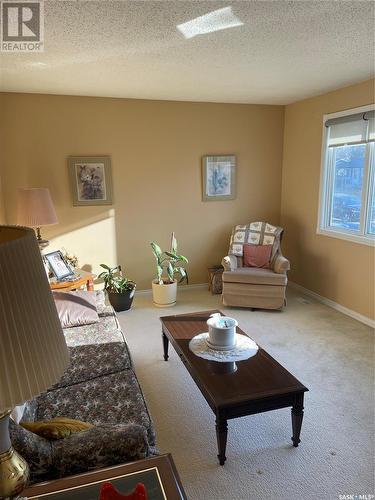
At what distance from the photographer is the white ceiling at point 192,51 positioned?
193 cm

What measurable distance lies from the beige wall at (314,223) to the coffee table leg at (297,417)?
6.99 ft

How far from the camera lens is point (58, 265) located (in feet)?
12.2

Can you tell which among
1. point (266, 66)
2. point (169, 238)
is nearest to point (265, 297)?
point (169, 238)

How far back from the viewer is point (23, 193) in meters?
3.44

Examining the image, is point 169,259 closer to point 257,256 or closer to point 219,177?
point 257,256

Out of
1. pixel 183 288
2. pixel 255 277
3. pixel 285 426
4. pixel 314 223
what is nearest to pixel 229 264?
pixel 255 277

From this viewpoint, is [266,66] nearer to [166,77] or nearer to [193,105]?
[166,77]

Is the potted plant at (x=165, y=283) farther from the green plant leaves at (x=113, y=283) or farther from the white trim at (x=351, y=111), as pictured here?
the white trim at (x=351, y=111)

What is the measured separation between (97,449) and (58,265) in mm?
2690

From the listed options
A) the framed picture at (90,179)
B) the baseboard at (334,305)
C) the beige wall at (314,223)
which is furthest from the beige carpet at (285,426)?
the framed picture at (90,179)

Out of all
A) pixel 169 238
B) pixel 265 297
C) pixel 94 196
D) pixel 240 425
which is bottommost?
pixel 240 425

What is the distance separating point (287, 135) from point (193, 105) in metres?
1.40

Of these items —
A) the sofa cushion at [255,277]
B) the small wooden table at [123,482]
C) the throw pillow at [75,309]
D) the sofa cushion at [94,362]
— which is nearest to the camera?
the small wooden table at [123,482]

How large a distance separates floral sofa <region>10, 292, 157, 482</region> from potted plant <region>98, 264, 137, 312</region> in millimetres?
987
